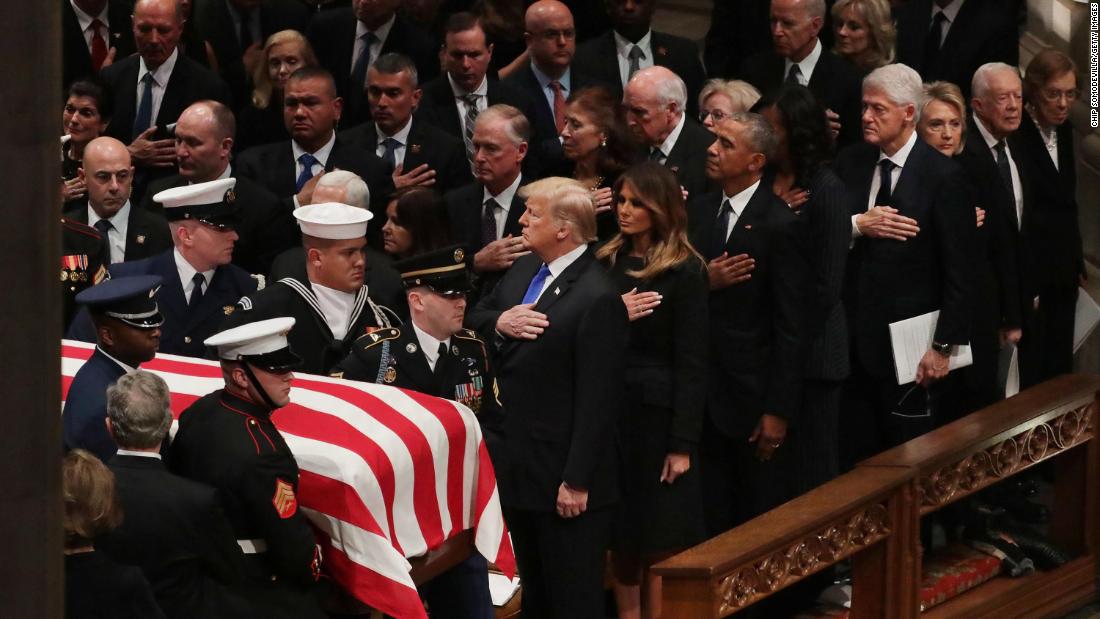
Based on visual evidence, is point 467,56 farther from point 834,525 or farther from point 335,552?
point 335,552

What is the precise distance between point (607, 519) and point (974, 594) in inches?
63.2

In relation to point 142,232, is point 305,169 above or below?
above

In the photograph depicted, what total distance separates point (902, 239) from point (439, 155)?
1691 millimetres

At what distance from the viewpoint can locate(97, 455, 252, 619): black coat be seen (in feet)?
12.0

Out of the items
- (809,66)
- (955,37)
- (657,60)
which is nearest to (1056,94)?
(955,37)

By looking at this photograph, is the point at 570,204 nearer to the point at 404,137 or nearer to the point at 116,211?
the point at 404,137

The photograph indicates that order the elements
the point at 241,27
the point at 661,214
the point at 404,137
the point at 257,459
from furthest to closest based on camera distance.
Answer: the point at 241,27, the point at 404,137, the point at 661,214, the point at 257,459

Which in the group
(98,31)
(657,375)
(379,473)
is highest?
(98,31)

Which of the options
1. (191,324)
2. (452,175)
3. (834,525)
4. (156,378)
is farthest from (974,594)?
(156,378)

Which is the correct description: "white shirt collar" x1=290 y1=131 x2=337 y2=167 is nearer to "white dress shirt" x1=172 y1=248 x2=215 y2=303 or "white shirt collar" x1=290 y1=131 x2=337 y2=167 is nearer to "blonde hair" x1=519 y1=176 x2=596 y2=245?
"white dress shirt" x1=172 y1=248 x2=215 y2=303

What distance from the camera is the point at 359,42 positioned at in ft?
24.4

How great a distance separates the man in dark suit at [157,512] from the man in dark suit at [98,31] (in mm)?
3773

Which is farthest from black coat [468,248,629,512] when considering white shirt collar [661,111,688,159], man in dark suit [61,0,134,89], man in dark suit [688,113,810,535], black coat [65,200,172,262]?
man in dark suit [61,0,134,89]

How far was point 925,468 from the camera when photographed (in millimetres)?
5672
